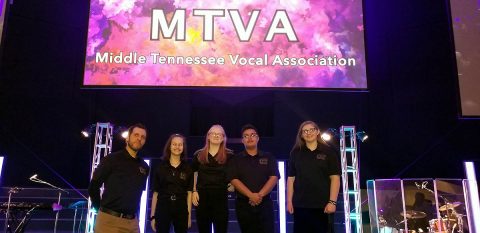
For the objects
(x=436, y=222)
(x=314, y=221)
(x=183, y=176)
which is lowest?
(x=436, y=222)

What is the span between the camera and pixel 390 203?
15.4 ft

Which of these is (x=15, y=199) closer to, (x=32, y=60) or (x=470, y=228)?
(x=32, y=60)

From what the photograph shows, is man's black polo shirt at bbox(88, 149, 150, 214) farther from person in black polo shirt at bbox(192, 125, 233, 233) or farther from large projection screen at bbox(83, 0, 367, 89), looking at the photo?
large projection screen at bbox(83, 0, 367, 89)

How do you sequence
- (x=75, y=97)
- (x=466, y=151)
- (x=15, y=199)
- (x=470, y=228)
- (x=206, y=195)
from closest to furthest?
(x=206, y=195)
(x=470, y=228)
(x=15, y=199)
(x=466, y=151)
(x=75, y=97)

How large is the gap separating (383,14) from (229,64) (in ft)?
10.3

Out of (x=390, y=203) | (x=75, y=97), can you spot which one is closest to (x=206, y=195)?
(x=390, y=203)

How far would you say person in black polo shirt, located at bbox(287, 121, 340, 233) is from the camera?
289 centimetres

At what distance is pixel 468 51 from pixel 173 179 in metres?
3.97

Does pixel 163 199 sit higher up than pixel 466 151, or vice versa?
pixel 466 151

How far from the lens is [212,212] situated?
10.1ft

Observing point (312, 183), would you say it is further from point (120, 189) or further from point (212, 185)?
point (120, 189)

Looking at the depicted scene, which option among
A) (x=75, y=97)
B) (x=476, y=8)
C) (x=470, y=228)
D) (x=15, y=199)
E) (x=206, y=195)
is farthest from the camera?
(x=75, y=97)

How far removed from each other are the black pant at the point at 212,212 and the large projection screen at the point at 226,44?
208 centimetres

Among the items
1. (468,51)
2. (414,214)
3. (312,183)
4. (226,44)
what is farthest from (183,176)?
(468,51)
